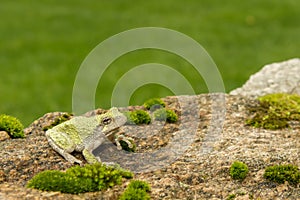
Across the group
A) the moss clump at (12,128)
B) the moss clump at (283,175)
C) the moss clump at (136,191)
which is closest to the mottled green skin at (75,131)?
the moss clump at (12,128)

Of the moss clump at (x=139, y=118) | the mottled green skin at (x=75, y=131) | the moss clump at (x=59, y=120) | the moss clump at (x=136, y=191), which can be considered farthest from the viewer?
the moss clump at (x=139, y=118)

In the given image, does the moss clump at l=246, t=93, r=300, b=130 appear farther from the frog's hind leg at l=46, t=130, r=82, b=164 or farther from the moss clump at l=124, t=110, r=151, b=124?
the frog's hind leg at l=46, t=130, r=82, b=164

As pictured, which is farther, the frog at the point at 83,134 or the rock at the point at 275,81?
the rock at the point at 275,81

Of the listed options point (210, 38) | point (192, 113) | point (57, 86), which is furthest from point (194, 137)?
point (210, 38)

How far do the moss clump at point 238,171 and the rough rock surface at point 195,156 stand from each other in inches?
4.1

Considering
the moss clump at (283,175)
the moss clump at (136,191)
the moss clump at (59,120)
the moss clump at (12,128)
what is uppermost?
the moss clump at (59,120)

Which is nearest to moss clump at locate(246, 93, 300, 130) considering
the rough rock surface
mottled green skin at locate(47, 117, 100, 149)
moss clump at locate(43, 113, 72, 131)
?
the rough rock surface

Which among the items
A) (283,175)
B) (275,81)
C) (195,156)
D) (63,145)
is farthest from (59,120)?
(275,81)

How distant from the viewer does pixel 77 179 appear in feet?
25.2

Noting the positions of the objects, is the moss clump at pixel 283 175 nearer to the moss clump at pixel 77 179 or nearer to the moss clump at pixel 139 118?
the moss clump at pixel 77 179

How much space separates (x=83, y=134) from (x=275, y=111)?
180 inches

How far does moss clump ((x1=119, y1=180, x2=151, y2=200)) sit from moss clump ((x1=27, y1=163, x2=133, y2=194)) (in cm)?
30

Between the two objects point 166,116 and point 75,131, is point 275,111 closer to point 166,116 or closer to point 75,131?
point 166,116

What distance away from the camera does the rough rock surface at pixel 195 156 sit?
7895 mm
